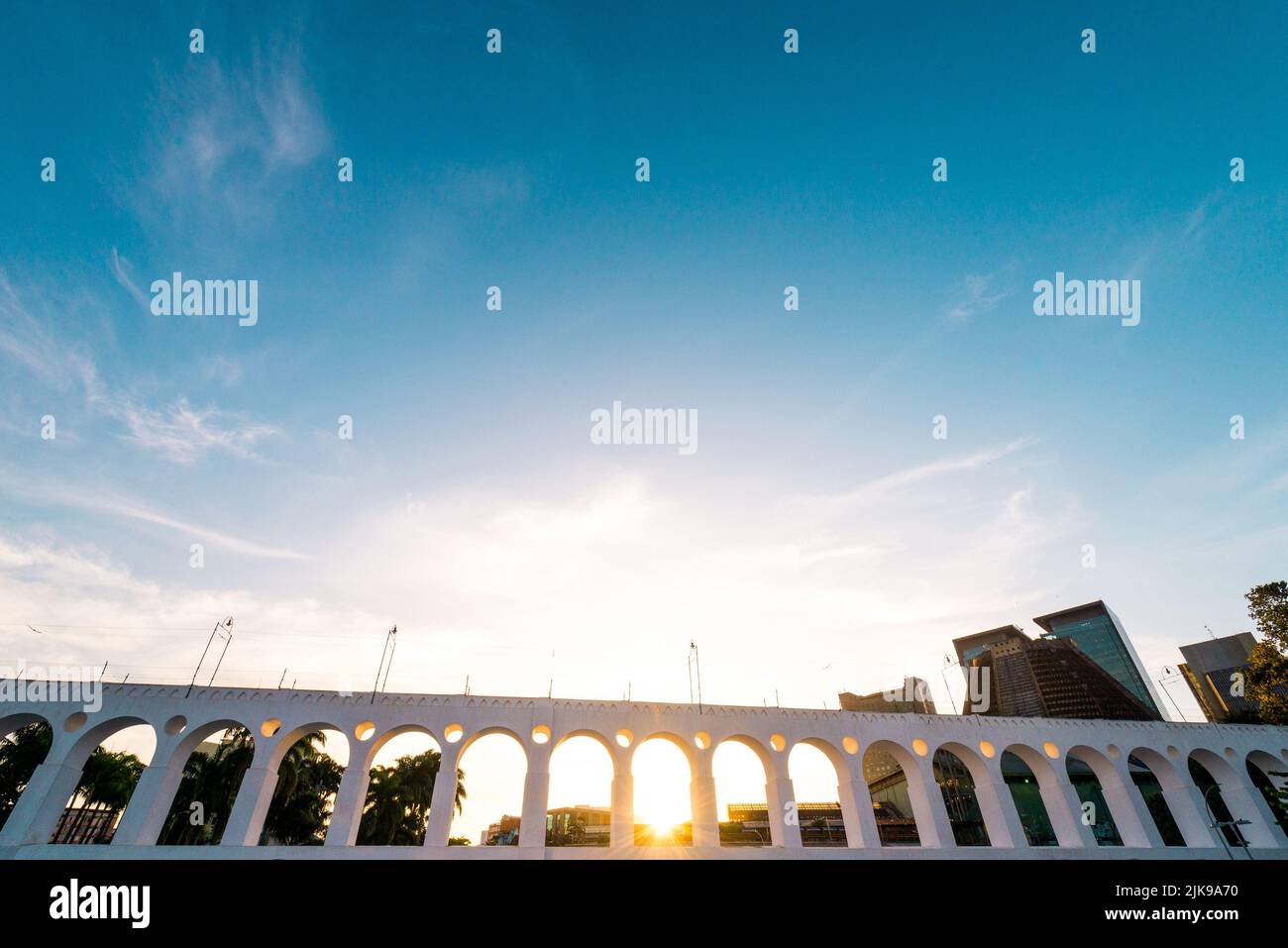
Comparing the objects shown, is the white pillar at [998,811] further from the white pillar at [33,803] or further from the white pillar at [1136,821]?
the white pillar at [33,803]

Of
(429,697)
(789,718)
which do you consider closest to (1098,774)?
(789,718)

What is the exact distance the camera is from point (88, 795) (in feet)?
144

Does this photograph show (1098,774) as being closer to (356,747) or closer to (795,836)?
(795,836)

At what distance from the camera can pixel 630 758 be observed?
26.1 metres

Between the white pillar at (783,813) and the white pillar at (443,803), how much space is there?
13804 mm

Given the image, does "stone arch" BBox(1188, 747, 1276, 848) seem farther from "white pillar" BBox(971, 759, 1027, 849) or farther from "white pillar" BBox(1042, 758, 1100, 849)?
"white pillar" BBox(971, 759, 1027, 849)

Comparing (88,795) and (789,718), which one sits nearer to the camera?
(789,718)

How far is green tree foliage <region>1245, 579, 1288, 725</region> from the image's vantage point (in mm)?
29703

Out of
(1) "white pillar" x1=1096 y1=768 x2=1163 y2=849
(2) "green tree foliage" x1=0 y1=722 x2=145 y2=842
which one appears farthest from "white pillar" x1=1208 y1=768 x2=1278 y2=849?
(2) "green tree foliage" x1=0 y1=722 x2=145 y2=842

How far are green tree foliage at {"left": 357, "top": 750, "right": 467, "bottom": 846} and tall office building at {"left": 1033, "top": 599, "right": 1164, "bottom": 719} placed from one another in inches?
6344

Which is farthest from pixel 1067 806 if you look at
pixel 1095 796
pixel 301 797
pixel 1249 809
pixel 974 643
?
pixel 974 643
